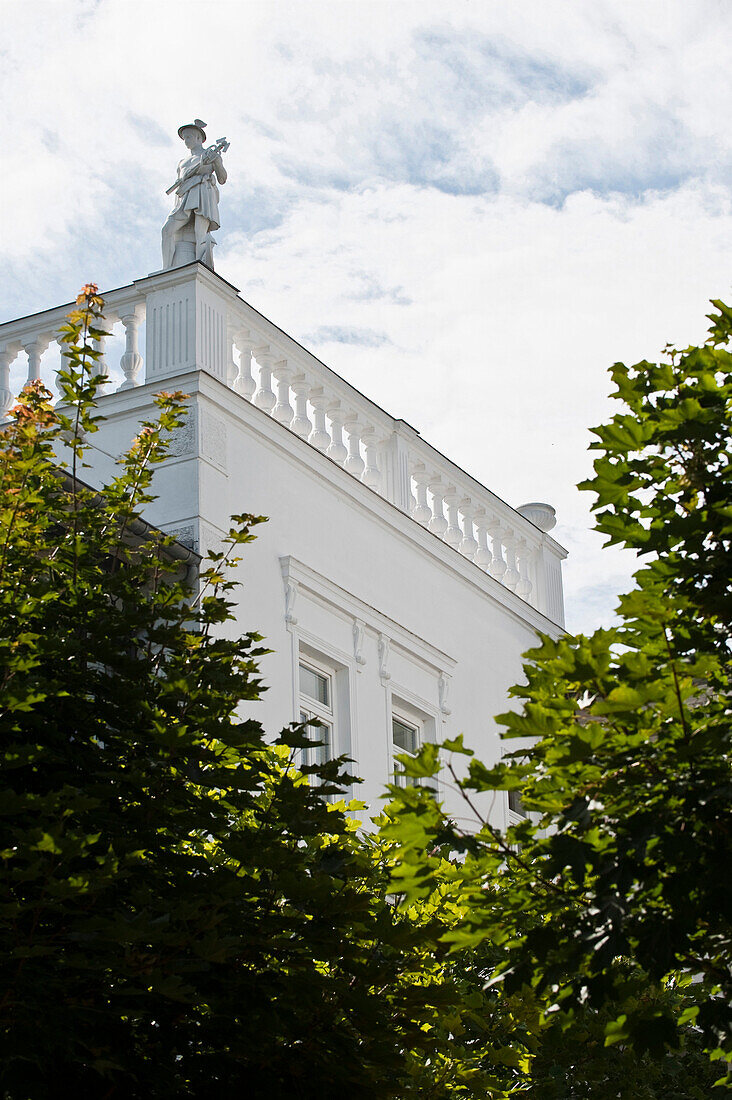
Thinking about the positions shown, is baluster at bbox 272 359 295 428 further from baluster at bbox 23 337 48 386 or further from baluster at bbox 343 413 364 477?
baluster at bbox 23 337 48 386

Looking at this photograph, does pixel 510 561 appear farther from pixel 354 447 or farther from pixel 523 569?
pixel 354 447

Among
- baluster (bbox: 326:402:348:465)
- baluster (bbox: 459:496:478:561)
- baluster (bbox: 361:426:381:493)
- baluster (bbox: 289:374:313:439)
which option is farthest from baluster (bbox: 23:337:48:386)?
baluster (bbox: 459:496:478:561)

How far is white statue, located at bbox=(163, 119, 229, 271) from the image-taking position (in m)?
15.7

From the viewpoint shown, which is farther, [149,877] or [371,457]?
[371,457]

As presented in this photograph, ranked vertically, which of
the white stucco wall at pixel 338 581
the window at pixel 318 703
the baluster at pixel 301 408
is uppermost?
the baluster at pixel 301 408

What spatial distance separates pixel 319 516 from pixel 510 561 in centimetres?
481

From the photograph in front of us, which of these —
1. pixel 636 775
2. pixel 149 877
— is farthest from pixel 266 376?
pixel 636 775

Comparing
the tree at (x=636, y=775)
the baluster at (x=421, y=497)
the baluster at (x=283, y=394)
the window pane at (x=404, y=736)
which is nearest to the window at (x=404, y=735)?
the window pane at (x=404, y=736)

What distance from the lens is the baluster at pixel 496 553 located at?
19.4 metres

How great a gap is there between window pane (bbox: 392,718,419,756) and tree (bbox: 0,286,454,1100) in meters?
9.65

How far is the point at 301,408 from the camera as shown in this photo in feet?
52.5

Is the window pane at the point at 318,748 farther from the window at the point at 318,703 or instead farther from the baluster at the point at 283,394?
the baluster at the point at 283,394

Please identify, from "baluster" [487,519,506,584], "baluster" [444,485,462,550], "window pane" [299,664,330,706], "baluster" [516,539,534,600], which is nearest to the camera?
"window pane" [299,664,330,706]

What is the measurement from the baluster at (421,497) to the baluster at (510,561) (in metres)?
2.01
